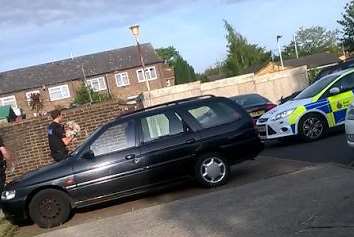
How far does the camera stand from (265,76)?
29.0m

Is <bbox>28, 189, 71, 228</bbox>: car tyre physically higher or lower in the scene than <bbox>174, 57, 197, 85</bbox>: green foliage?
lower

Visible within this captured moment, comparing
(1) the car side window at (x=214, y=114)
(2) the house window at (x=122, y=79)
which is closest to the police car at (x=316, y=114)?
(1) the car side window at (x=214, y=114)

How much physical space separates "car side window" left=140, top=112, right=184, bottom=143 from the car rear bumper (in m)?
3.94

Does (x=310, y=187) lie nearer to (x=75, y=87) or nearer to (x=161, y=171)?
(x=161, y=171)

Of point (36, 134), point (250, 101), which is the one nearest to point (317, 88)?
point (250, 101)

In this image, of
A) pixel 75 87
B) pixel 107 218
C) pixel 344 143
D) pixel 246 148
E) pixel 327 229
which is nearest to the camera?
pixel 327 229

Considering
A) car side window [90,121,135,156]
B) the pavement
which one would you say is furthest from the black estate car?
the pavement

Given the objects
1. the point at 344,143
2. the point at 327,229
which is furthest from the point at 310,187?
the point at 344,143

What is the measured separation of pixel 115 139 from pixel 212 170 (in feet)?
5.55

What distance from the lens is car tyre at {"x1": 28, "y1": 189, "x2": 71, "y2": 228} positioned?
931 centimetres

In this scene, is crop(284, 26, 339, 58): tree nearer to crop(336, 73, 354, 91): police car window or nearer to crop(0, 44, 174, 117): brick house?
crop(0, 44, 174, 117): brick house

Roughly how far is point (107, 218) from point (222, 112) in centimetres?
287

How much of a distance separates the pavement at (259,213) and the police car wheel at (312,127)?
14.0 feet

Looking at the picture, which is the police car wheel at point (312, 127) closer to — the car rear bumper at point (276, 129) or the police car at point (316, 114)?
the police car at point (316, 114)
